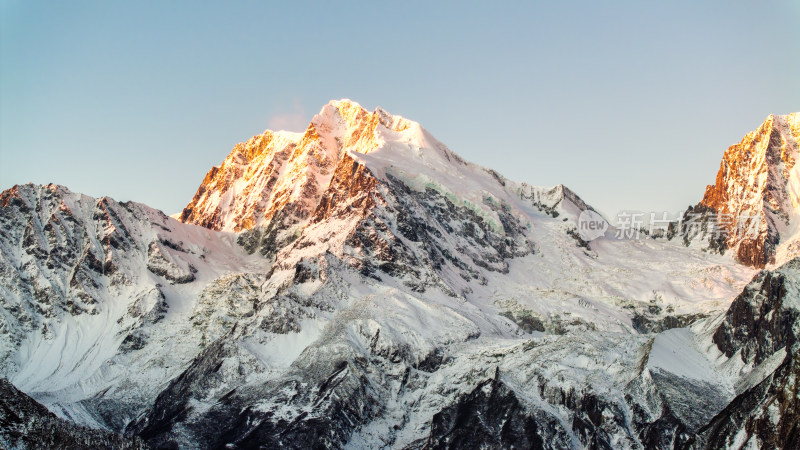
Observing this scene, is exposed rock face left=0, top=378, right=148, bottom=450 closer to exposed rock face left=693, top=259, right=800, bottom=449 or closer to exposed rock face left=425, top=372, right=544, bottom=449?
exposed rock face left=425, top=372, right=544, bottom=449

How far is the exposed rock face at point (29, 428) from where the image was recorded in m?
85.8

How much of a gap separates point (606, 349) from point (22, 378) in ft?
432

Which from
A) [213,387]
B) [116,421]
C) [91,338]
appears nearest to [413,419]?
[213,387]

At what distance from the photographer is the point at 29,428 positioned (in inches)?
3477

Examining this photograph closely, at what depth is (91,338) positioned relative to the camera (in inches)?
7810

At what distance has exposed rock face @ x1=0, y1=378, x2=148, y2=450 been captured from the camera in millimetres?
85750

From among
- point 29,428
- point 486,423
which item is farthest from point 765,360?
point 29,428

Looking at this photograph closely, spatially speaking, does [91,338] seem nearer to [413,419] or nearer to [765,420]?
[413,419]

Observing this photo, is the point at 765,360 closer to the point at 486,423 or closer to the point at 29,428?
the point at 486,423

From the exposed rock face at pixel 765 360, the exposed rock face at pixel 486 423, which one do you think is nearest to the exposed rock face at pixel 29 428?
the exposed rock face at pixel 486 423

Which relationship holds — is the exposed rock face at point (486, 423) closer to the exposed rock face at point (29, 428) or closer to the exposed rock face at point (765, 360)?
the exposed rock face at point (765, 360)

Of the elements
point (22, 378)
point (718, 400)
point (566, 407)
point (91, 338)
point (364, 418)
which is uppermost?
point (718, 400)

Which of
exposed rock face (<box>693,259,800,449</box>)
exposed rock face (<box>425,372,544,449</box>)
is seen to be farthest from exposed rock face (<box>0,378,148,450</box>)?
exposed rock face (<box>693,259,800,449</box>)

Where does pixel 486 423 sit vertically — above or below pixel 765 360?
below
